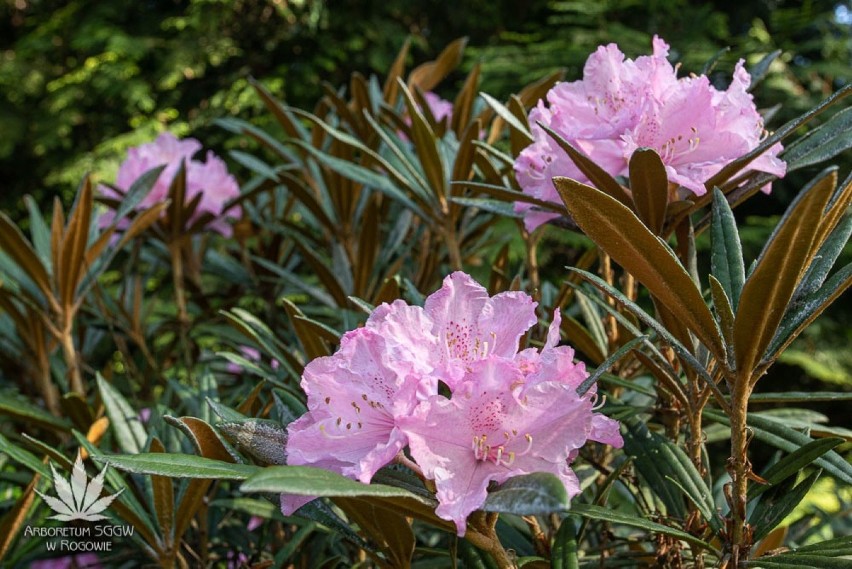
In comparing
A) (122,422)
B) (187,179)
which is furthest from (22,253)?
(187,179)

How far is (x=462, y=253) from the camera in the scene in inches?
51.7

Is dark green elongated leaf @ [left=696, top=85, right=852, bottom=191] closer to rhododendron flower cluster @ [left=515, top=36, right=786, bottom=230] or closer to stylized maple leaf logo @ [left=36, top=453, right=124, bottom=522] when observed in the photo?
rhododendron flower cluster @ [left=515, top=36, right=786, bottom=230]

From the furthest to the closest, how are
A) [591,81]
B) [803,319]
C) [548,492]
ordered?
[591,81] → [803,319] → [548,492]

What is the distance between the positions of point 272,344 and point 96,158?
3.24 meters

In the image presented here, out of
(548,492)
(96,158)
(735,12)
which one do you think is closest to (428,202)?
(548,492)

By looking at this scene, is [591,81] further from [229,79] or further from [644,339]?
[229,79]

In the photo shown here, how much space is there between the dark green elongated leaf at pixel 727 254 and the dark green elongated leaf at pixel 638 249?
77mm

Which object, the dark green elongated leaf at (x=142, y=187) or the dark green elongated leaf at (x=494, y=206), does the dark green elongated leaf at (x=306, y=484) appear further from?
the dark green elongated leaf at (x=142, y=187)

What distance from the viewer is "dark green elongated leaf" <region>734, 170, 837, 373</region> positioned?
0.46 meters

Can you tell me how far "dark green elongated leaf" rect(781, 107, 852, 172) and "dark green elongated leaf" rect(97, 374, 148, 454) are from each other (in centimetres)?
81

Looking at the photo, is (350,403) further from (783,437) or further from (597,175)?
(783,437)

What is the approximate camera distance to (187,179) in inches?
59.6

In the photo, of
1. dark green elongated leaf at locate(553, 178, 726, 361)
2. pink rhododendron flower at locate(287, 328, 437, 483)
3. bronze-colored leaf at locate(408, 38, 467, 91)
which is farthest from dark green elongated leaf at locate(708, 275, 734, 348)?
bronze-colored leaf at locate(408, 38, 467, 91)

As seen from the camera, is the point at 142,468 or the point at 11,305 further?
the point at 11,305
